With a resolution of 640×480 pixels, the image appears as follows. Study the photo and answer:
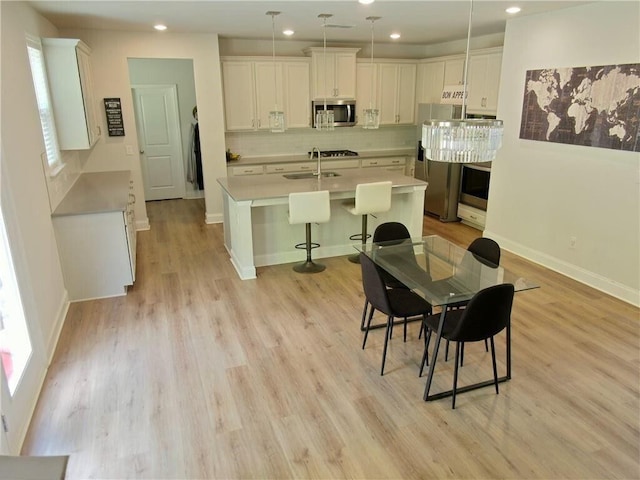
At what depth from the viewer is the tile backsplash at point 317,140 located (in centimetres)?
718

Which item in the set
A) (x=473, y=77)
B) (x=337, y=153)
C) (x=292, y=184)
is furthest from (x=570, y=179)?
(x=337, y=153)

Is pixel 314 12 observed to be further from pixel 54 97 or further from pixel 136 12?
pixel 54 97

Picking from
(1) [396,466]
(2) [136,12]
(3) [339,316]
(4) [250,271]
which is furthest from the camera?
(4) [250,271]

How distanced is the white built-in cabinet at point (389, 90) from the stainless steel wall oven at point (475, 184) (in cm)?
173

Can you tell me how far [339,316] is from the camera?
389 centimetres

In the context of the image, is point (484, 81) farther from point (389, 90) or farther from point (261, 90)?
point (261, 90)

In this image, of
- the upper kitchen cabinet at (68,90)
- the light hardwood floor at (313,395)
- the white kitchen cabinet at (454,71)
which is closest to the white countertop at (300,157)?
the white kitchen cabinet at (454,71)

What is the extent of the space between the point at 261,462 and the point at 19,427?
135cm

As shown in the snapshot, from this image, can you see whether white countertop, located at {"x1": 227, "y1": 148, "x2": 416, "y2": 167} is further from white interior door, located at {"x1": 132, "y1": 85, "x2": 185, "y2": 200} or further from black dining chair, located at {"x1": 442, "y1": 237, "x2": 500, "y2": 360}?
black dining chair, located at {"x1": 442, "y1": 237, "x2": 500, "y2": 360}

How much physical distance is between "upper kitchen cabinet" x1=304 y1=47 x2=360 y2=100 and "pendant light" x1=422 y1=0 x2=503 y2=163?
4.87m

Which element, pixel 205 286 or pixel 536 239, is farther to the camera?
pixel 536 239

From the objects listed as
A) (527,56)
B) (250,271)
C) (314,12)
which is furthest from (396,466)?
(527,56)

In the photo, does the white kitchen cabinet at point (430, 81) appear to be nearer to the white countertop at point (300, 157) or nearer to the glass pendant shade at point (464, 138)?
the white countertop at point (300, 157)

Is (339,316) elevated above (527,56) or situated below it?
below
